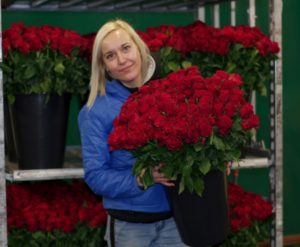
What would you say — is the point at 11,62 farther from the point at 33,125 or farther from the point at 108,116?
the point at 108,116

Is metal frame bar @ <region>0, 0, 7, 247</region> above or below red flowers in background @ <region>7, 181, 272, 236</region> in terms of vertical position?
above

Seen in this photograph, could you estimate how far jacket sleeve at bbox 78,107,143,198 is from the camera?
77.8 inches

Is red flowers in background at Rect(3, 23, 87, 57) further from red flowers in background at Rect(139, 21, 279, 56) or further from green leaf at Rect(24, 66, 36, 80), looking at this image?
red flowers in background at Rect(139, 21, 279, 56)

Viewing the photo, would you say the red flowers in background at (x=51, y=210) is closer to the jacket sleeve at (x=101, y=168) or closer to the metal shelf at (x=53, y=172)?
the metal shelf at (x=53, y=172)

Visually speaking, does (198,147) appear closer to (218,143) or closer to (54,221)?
(218,143)

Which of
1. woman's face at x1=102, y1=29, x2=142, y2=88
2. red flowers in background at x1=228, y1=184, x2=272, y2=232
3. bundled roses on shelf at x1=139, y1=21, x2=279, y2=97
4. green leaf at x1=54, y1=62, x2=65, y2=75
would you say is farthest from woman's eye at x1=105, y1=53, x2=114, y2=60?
red flowers in background at x1=228, y1=184, x2=272, y2=232

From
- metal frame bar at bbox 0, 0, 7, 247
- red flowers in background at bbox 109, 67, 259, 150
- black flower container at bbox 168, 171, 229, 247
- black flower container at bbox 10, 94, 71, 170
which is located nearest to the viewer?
red flowers in background at bbox 109, 67, 259, 150

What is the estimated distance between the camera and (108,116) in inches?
80.1

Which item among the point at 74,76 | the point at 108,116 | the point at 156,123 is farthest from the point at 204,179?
the point at 74,76

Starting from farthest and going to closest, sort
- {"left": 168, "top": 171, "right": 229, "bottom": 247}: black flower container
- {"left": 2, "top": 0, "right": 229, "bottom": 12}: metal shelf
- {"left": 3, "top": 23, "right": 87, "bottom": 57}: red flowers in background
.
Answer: {"left": 2, "top": 0, "right": 229, "bottom": 12}: metal shelf < {"left": 3, "top": 23, "right": 87, "bottom": 57}: red flowers in background < {"left": 168, "top": 171, "right": 229, "bottom": 247}: black flower container

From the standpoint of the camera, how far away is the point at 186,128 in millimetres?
1774

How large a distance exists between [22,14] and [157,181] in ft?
6.81
